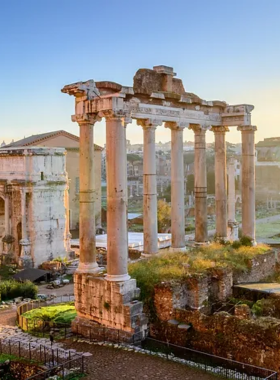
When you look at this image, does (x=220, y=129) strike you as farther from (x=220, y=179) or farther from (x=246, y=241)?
(x=246, y=241)

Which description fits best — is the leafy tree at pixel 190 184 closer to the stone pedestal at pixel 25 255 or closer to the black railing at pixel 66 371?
the stone pedestal at pixel 25 255

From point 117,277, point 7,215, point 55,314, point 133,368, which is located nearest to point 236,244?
point 117,277

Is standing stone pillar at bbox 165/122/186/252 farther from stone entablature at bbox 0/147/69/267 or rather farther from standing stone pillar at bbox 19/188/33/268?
stone entablature at bbox 0/147/69/267

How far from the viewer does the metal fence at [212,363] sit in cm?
1212

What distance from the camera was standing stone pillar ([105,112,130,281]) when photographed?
49.1 ft

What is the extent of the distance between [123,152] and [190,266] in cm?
466

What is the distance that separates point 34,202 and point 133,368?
23272mm

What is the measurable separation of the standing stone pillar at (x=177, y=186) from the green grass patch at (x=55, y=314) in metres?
4.46

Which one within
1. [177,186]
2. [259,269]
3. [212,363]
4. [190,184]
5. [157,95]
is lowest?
[212,363]

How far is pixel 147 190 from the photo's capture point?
18.0m

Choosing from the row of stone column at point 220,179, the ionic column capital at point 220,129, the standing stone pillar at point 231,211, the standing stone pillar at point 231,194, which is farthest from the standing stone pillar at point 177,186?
the standing stone pillar at point 231,194

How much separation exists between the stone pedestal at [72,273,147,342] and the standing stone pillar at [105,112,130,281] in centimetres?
38

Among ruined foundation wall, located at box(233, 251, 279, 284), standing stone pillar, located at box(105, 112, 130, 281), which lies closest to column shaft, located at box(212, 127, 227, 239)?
ruined foundation wall, located at box(233, 251, 279, 284)

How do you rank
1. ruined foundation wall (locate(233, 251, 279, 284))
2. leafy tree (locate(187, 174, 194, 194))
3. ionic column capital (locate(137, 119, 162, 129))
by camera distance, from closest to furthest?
ionic column capital (locate(137, 119, 162, 129)) → ruined foundation wall (locate(233, 251, 279, 284)) → leafy tree (locate(187, 174, 194, 194))
